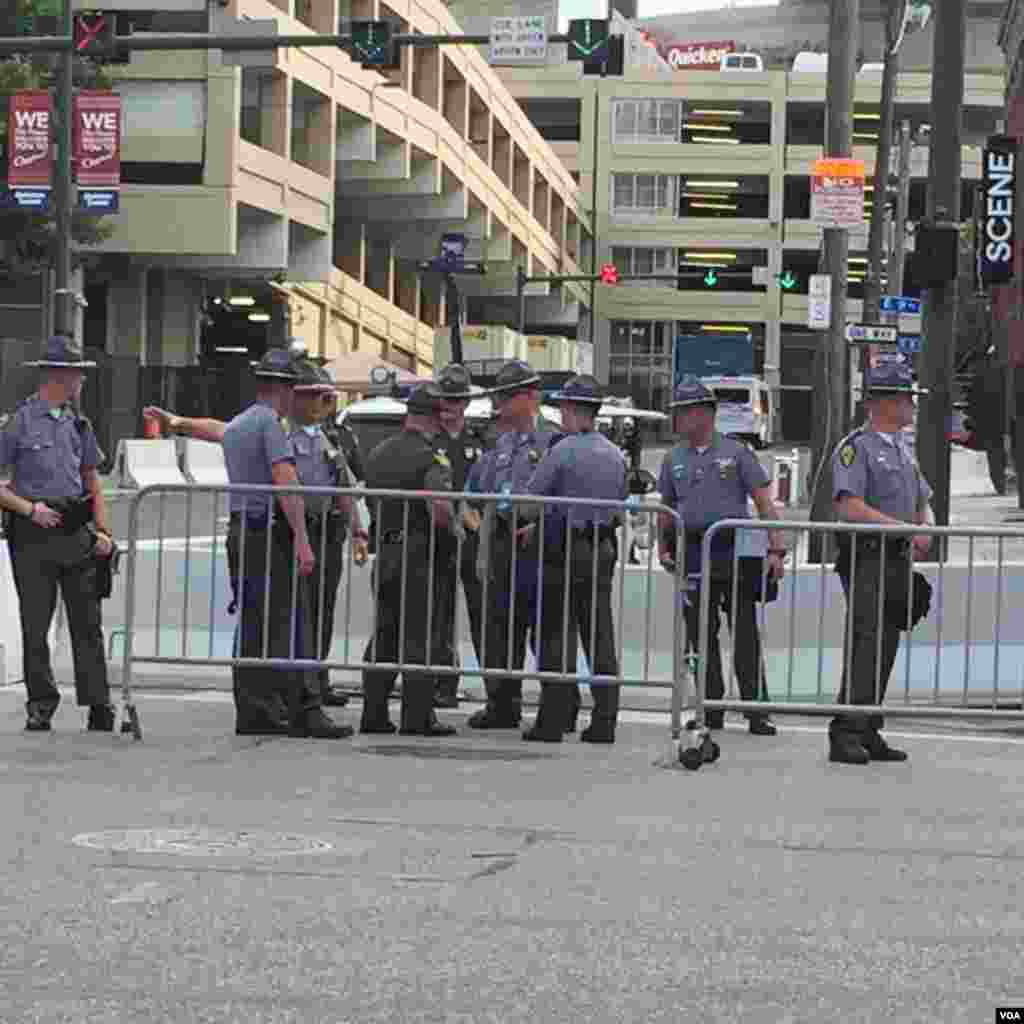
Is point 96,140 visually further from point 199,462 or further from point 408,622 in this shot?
point 408,622

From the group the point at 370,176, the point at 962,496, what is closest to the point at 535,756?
the point at 962,496

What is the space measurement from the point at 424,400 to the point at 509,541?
0.87 m

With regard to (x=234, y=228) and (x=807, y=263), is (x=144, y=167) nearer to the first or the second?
(x=234, y=228)

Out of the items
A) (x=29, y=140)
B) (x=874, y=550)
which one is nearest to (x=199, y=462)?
(x=29, y=140)

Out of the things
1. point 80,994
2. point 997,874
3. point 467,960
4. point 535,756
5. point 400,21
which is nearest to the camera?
point 80,994

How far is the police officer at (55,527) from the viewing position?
12.4m

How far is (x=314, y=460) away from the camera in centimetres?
1333

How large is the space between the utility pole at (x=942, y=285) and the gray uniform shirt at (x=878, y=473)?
7547 millimetres

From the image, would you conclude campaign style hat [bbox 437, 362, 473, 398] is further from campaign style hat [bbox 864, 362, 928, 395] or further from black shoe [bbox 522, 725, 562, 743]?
campaign style hat [bbox 864, 362, 928, 395]

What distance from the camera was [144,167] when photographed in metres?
52.2

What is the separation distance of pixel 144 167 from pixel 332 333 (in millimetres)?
15309

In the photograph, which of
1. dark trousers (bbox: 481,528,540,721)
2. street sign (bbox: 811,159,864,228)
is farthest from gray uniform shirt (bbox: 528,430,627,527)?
street sign (bbox: 811,159,864,228)

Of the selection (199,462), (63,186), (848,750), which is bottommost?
(199,462)

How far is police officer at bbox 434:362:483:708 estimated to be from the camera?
12977mm
